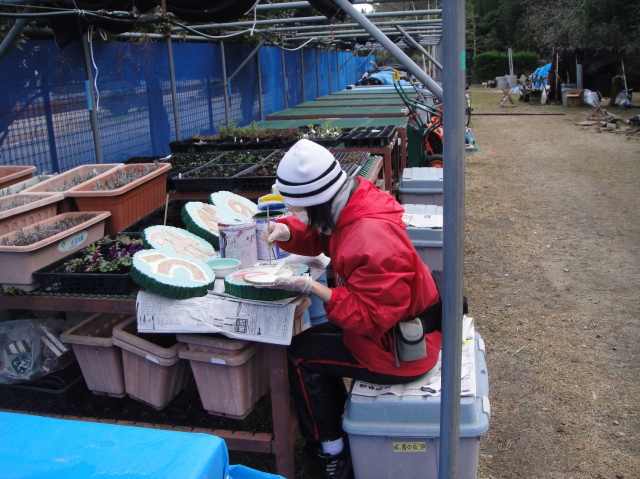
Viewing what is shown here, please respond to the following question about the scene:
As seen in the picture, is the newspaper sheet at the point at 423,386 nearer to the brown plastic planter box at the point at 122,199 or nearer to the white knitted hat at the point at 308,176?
the white knitted hat at the point at 308,176

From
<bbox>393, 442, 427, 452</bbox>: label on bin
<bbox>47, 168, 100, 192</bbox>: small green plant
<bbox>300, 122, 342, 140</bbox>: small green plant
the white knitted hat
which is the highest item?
the white knitted hat

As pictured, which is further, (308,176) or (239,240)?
(239,240)

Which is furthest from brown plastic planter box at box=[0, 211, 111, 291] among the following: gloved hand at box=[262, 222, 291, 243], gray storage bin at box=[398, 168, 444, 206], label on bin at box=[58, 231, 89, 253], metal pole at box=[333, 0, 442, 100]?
gray storage bin at box=[398, 168, 444, 206]

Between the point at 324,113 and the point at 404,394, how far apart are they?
25.9 feet

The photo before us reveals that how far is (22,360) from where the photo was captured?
305cm

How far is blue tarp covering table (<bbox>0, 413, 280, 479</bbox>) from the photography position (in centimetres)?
133

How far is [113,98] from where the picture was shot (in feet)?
19.9

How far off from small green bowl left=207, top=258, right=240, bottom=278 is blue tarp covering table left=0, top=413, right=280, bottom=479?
53.7 inches

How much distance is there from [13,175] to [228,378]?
2.22 m

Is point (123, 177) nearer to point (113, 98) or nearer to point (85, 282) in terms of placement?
point (85, 282)

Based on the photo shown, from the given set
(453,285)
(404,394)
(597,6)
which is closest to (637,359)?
(404,394)

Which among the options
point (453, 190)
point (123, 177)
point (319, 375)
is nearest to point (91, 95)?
point (123, 177)

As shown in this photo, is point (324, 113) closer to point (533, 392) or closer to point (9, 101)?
point (9, 101)

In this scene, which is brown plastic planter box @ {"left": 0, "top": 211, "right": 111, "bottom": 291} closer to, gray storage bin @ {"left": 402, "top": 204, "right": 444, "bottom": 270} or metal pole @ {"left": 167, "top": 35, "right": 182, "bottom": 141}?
gray storage bin @ {"left": 402, "top": 204, "right": 444, "bottom": 270}
